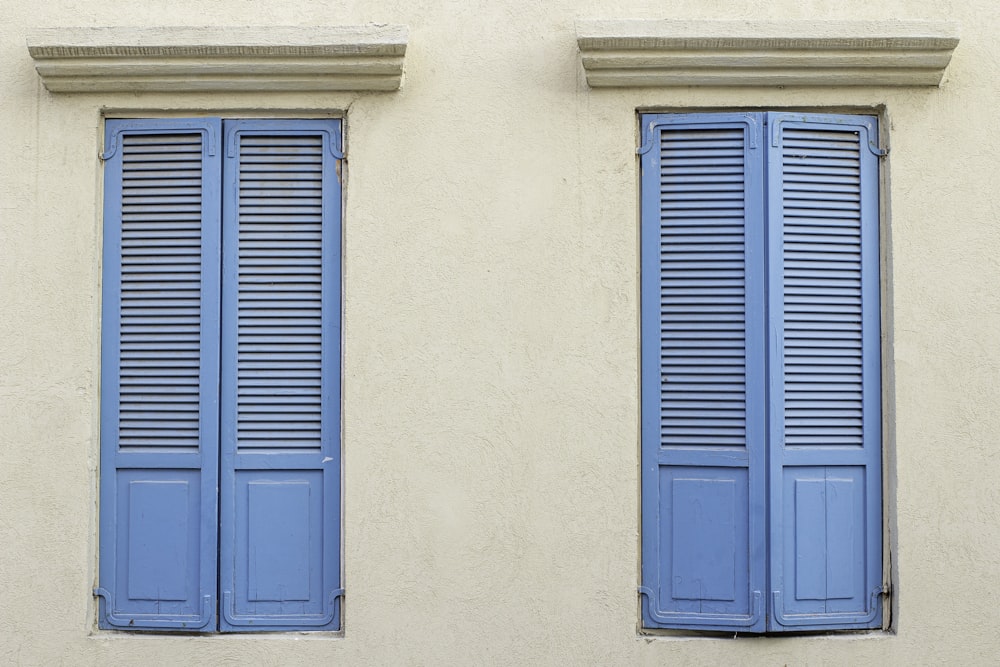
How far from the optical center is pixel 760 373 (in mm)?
A: 4539

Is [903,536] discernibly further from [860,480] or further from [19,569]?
[19,569]

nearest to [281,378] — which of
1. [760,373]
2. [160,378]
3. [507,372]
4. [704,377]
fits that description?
[160,378]

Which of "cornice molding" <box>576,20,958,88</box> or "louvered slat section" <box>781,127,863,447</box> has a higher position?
"cornice molding" <box>576,20,958,88</box>

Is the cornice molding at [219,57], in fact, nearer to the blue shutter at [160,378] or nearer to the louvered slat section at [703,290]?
the blue shutter at [160,378]

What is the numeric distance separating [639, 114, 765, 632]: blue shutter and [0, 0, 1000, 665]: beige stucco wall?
0.11 m

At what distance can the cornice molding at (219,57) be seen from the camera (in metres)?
4.45

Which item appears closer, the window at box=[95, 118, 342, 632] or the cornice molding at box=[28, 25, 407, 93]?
the cornice molding at box=[28, 25, 407, 93]

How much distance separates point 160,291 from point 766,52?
2.89 m

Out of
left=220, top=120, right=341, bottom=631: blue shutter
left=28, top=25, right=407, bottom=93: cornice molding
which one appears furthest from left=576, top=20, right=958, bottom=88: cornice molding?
left=220, top=120, right=341, bottom=631: blue shutter

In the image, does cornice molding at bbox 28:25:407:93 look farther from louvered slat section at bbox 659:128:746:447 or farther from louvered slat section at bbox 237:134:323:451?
louvered slat section at bbox 659:128:746:447

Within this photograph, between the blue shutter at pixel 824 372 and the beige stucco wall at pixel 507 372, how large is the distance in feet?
0.35

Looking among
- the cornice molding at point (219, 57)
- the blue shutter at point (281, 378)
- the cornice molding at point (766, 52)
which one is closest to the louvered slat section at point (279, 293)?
the blue shutter at point (281, 378)

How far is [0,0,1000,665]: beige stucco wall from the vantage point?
4.50 metres

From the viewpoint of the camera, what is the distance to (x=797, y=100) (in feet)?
15.1
